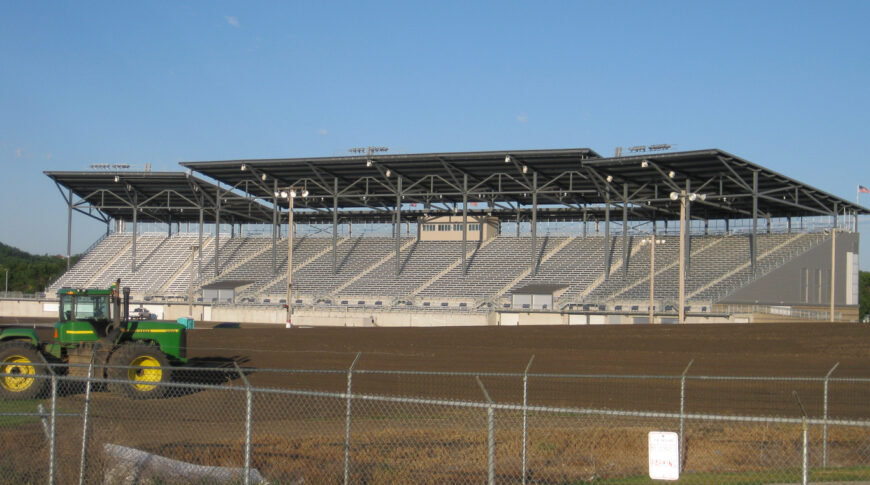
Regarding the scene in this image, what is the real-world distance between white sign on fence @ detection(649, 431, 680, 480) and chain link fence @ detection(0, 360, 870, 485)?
351mm

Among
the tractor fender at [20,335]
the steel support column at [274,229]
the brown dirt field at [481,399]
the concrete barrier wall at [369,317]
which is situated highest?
the steel support column at [274,229]

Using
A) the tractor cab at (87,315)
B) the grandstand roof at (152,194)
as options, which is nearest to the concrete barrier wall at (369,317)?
the grandstand roof at (152,194)

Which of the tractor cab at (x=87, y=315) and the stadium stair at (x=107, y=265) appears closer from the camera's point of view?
the tractor cab at (x=87, y=315)

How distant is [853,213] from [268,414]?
5173 cm

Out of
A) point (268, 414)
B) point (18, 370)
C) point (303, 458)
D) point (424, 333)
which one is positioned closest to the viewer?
point (303, 458)

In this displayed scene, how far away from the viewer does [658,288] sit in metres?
51.7

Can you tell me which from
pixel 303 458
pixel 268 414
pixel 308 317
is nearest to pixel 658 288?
pixel 308 317

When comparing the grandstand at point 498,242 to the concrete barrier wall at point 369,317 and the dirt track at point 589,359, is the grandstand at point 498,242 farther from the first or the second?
the dirt track at point 589,359

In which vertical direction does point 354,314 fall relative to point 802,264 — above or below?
below

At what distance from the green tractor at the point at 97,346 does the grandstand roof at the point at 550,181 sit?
35.1 meters

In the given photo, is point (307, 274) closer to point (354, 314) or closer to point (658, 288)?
point (354, 314)

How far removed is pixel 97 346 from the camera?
730 inches

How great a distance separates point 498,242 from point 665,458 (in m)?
56.8

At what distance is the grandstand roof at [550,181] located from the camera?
50062mm
